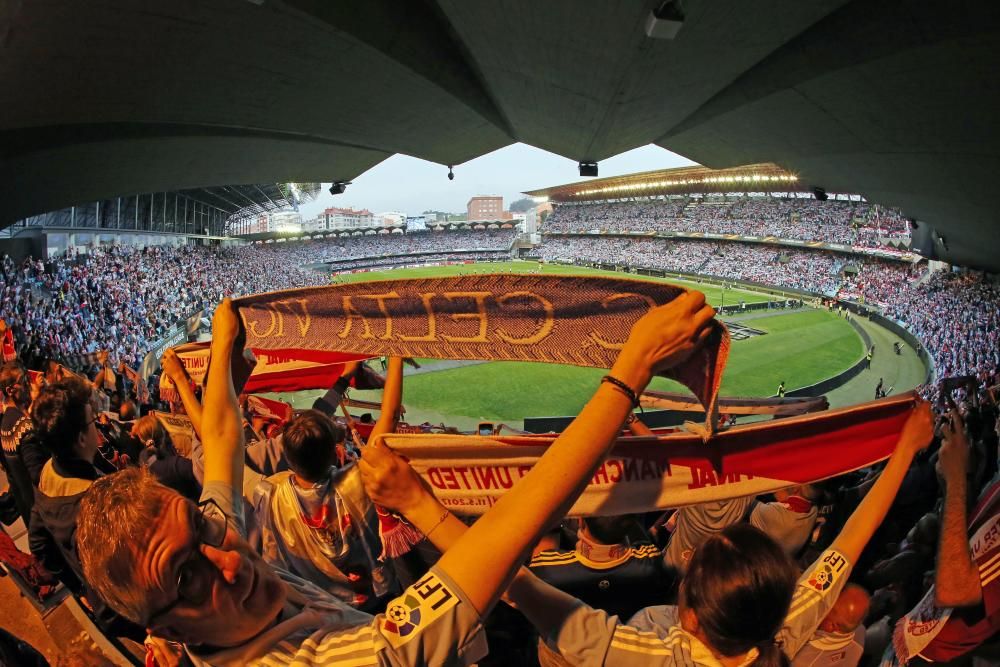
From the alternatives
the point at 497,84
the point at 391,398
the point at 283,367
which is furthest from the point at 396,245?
the point at 391,398

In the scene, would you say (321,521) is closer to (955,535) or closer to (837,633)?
(837,633)

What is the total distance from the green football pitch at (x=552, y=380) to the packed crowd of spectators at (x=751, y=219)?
20.8m

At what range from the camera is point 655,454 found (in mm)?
2457

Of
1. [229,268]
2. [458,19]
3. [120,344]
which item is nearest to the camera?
[458,19]

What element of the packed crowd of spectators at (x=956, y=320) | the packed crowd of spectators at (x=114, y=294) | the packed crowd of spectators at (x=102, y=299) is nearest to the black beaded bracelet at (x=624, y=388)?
the packed crowd of spectators at (x=956, y=320)

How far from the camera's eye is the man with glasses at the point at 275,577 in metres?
0.97

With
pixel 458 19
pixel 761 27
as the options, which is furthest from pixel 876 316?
pixel 458 19

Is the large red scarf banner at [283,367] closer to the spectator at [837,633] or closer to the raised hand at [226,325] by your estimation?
the raised hand at [226,325]

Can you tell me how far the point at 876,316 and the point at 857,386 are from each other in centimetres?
1420

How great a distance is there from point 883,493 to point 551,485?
1795mm

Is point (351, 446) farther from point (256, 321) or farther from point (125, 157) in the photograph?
point (125, 157)

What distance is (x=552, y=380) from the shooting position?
65.0 ft

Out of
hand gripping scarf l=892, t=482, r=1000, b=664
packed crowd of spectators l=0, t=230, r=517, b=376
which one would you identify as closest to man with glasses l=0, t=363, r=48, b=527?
hand gripping scarf l=892, t=482, r=1000, b=664

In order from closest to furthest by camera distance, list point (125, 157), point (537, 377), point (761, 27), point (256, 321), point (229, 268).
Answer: point (256, 321), point (761, 27), point (125, 157), point (537, 377), point (229, 268)
